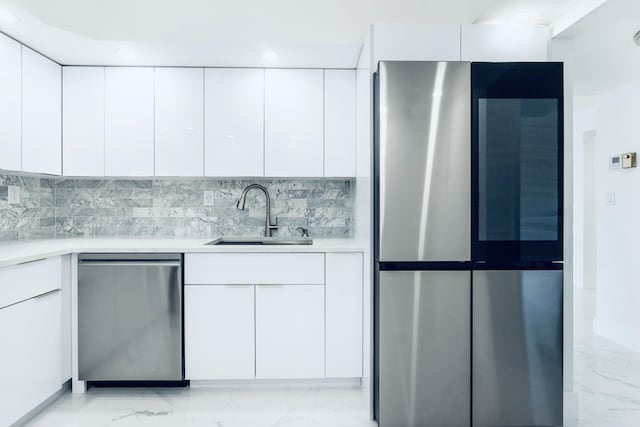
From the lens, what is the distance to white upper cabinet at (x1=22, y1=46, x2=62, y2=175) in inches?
95.7

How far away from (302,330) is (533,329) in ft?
4.16

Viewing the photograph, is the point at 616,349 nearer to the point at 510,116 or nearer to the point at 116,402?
the point at 510,116

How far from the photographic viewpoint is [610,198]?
3.63 m

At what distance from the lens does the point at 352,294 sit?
2.43 m

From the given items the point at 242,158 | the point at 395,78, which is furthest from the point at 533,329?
the point at 242,158

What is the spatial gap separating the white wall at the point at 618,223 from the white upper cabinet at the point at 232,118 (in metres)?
3.14

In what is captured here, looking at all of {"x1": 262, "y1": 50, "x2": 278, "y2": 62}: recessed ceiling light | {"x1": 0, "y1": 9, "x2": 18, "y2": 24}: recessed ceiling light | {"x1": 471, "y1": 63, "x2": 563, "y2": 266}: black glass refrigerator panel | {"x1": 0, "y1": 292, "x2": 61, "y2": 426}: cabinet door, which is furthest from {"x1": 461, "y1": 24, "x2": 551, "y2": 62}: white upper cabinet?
{"x1": 0, "y1": 292, "x2": 61, "y2": 426}: cabinet door

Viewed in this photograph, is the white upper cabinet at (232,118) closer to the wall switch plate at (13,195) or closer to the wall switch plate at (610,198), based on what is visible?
the wall switch plate at (13,195)

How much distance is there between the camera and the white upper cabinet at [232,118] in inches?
108

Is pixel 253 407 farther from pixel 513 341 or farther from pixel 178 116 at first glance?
pixel 178 116

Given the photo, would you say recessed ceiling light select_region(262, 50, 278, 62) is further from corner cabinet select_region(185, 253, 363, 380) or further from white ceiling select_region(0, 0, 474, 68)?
corner cabinet select_region(185, 253, 363, 380)

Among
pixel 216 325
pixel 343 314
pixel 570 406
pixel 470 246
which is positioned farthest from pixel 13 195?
pixel 570 406

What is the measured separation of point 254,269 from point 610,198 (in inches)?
131

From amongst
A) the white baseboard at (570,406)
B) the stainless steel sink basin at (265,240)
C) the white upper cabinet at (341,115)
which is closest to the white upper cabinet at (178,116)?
the stainless steel sink basin at (265,240)
